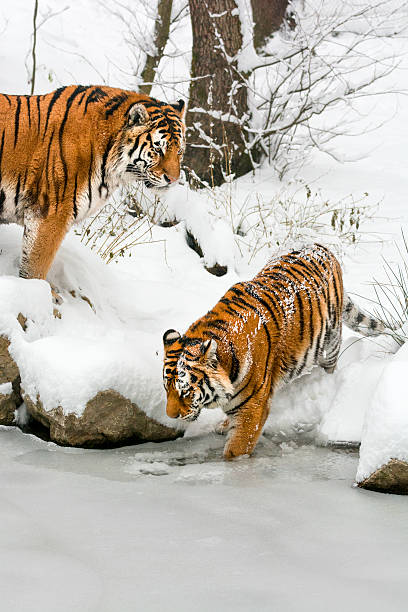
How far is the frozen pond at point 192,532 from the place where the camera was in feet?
8.17

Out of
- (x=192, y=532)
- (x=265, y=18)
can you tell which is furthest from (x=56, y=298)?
(x=265, y=18)

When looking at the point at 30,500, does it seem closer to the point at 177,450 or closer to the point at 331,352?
the point at 177,450

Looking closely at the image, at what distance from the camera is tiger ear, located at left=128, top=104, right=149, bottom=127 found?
4238 millimetres

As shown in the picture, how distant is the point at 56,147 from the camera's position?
4.27 meters

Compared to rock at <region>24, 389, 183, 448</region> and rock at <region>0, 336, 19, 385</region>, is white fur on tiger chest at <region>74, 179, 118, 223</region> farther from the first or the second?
rock at <region>24, 389, 183, 448</region>

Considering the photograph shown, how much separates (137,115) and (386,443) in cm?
218

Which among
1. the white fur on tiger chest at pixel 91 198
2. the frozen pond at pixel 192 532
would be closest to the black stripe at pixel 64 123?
the white fur on tiger chest at pixel 91 198

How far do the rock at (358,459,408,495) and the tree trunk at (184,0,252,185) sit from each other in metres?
5.63

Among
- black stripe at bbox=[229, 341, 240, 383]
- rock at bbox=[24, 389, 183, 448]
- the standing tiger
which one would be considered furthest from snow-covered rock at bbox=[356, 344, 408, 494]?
the standing tiger

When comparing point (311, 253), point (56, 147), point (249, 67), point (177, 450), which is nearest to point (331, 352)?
point (311, 253)

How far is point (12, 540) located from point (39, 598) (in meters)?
0.46

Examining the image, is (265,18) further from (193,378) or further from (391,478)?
(391,478)

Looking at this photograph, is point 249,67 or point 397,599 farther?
point 249,67

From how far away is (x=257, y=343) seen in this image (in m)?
4.06
